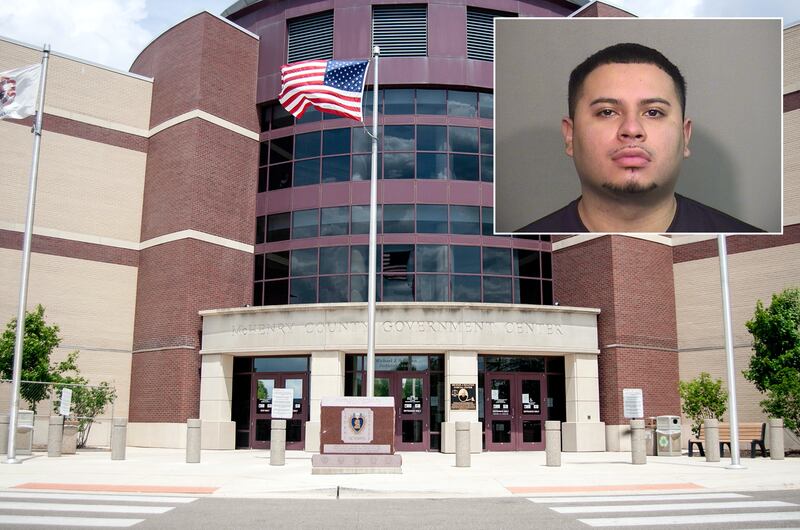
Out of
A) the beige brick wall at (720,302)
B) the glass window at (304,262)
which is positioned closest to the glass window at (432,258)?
the glass window at (304,262)

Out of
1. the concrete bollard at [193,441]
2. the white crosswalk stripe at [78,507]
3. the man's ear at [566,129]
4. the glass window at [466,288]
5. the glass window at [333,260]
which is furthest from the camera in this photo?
Result: the glass window at [333,260]

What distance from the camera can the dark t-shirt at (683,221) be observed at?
25359 millimetres

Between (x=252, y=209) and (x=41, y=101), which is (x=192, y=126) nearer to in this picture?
(x=252, y=209)

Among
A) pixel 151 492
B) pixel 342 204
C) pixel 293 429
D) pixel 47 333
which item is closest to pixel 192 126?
pixel 342 204

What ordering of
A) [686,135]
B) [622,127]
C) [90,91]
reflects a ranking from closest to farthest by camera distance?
1. [686,135]
2. [622,127]
3. [90,91]

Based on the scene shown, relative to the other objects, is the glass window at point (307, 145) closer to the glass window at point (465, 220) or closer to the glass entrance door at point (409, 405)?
the glass window at point (465, 220)

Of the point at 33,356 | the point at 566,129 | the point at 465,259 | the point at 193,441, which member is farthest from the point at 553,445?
the point at 33,356

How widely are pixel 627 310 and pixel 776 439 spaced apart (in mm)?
9153

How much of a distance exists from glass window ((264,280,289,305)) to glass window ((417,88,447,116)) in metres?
9.42

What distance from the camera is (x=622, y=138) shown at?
27.0m

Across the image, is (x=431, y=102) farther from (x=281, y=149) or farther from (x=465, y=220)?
(x=281, y=149)

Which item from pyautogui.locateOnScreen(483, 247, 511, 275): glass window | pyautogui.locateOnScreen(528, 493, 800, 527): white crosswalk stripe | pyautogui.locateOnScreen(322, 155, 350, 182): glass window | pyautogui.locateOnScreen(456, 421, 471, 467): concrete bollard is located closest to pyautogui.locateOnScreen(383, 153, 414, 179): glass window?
pyautogui.locateOnScreen(322, 155, 350, 182): glass window

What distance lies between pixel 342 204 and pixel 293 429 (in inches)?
371

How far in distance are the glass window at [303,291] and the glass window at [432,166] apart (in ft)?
20.8
